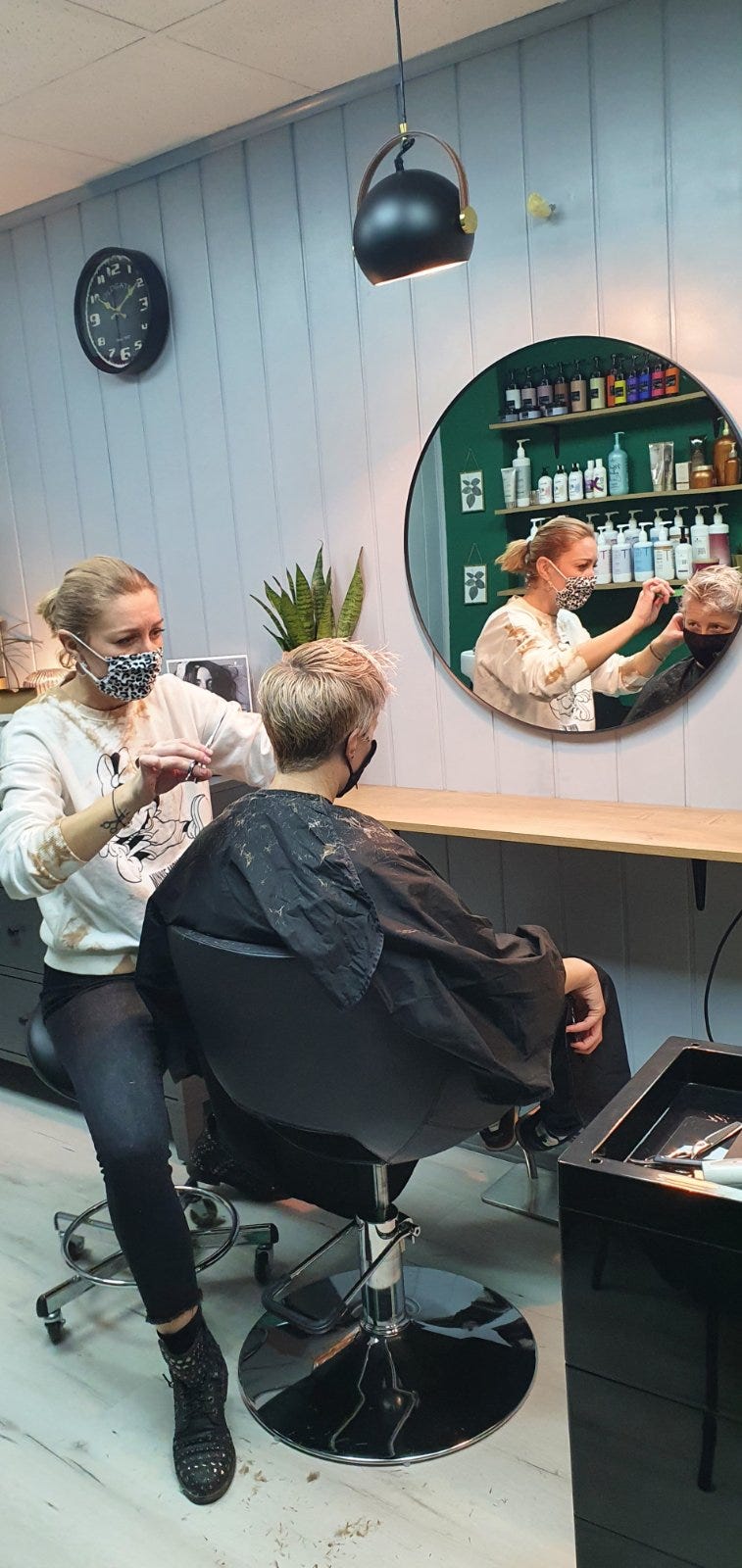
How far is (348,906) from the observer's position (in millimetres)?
1576

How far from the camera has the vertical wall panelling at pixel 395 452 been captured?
2.72 metres

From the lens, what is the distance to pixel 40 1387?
6.81ft

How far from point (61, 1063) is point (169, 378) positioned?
2004 mm

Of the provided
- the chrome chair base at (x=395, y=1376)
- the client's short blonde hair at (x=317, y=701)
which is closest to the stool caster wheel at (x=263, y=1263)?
the chrome chair base at (x=395, y=1376)

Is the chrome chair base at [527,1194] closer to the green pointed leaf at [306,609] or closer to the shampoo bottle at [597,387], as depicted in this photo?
the green pointed leaf at [306,609]

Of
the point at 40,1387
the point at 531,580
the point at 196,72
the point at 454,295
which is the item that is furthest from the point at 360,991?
the point at 196,72

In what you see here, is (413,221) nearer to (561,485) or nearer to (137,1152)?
(561,485)

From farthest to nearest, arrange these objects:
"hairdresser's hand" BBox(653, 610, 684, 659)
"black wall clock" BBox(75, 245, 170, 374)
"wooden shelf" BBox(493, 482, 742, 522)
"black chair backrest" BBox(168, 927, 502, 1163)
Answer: "black wall clock" BBox(75, 245, 170, 374) → "hairdresser's hand" BBox(653, 610, 684, 659) → "wooden shelf" BBox(493, 482, 742, 522) → "black chair backrest" BBox(168, 927, 502, 1163)

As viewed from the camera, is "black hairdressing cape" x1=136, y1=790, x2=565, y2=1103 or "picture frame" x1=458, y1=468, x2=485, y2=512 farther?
"picture frame" x1=458, y1=468, x2=485, y2=512

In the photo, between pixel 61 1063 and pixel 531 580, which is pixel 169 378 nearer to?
pixel 531 580

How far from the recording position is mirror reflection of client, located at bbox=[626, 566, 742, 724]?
2.33 metres

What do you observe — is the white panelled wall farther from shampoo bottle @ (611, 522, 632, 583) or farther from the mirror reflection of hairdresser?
shampoo bottle @ (611, 522, 632, 583)

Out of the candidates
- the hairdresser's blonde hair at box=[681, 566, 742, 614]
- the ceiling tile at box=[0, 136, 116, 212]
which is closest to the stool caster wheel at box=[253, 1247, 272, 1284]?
the hairdresser's blonde hair at box=[681, 566, 742, 614]

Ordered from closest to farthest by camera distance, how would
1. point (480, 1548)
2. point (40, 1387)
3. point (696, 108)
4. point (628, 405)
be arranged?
point (480, 1548)
point (40, 1387)
point (696, 108)
point (628, 405)
